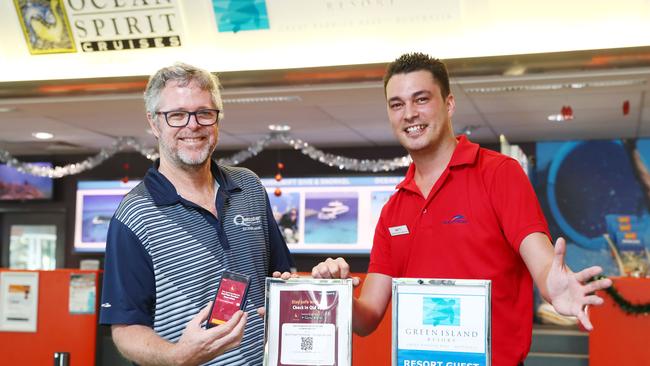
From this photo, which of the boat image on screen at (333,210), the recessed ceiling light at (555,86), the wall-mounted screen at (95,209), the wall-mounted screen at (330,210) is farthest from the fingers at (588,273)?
the wall-mounted screen at (95,209)

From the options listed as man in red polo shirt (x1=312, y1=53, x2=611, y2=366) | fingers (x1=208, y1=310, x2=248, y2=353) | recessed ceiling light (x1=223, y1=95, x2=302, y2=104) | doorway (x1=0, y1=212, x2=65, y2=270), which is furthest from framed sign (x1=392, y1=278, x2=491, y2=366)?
doorway (x1=0, y1=212, x2=65, y2=270)

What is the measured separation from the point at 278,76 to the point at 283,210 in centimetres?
379

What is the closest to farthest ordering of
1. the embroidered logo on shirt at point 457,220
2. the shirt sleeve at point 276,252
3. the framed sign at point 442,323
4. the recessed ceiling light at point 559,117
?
1. the framed sign at point 442,323
2. the embroidered logo on shirt at point 457,220
3. the shirt sleeve at point 276,252
4. the recessed ceiling light at point 559,117

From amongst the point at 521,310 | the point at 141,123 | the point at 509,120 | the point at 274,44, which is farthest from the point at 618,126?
the point at 521,310

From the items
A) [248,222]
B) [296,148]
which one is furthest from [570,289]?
[296,148]

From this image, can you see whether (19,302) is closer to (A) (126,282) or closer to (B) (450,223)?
(A) (126,282)

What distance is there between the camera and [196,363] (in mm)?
1886

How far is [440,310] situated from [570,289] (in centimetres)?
31

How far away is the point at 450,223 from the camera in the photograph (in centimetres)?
223

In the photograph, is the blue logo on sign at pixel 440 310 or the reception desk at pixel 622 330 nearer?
the blue logo on sign at pixel 440 310

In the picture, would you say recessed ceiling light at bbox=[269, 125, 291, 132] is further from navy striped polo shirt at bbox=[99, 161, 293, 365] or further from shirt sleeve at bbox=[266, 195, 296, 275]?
navy striped polo shirt at bbox=[99, 161, 293, 365]

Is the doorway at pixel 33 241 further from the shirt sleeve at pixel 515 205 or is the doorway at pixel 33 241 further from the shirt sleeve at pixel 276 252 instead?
the shirt sleeve at pixel 515 205

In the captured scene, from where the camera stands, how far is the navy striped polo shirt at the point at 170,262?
2.12 m

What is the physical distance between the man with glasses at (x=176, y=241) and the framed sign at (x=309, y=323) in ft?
0.82
